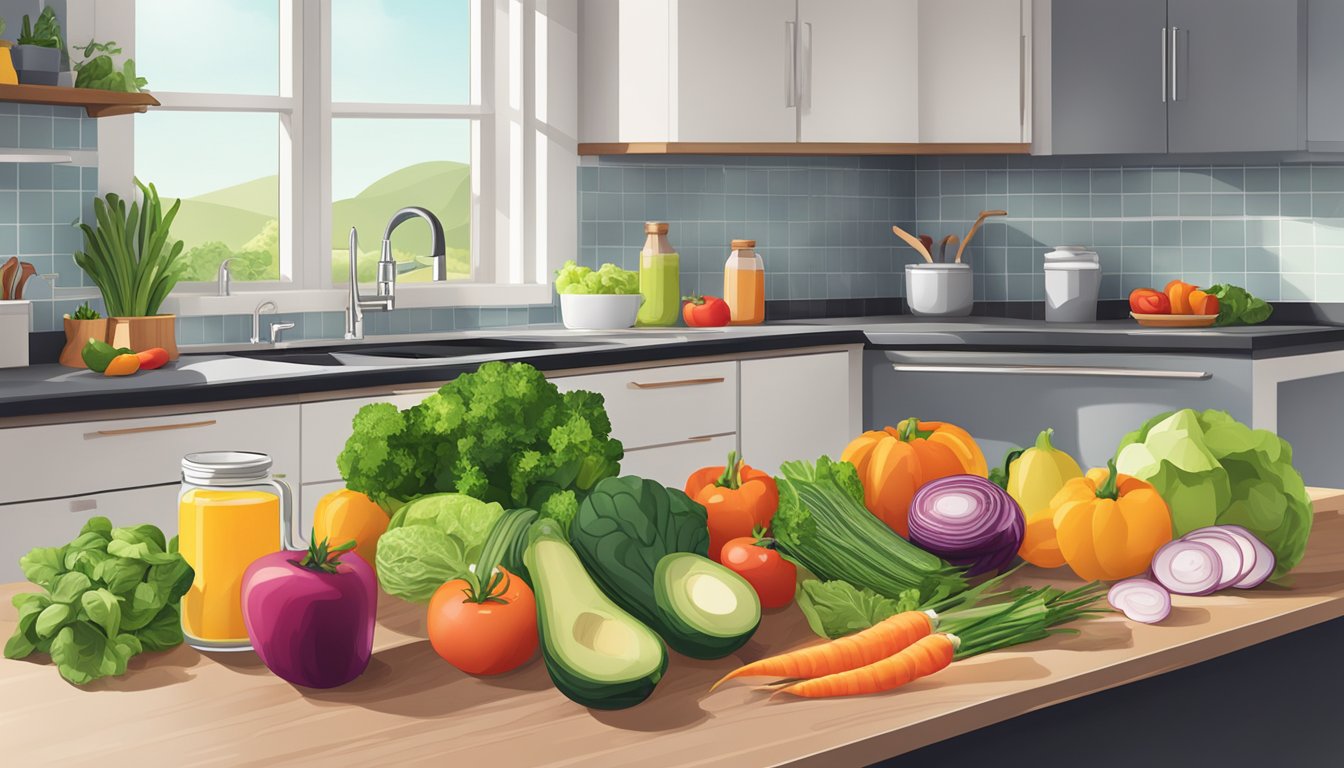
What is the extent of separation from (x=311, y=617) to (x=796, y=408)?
3310 millimetres

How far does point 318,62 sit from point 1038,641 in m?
3.53

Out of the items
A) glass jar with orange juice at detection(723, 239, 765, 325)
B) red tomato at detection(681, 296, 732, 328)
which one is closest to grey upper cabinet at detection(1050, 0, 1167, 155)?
glass jar with orange juice at detection(723, 239, 765, 325)

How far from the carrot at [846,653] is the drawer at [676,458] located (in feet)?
8.93

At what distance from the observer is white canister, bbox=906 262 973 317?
16.7ft

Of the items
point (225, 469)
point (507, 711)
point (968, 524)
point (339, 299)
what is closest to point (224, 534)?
point (225, 469)

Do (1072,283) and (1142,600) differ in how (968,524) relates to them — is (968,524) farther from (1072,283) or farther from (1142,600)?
(1072,283)

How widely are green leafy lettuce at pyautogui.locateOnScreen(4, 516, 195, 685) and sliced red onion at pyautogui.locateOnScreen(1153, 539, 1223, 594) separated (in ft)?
2.94

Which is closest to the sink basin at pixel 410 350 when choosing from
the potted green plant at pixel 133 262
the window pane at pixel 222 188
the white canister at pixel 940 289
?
the potted green plant at pixel 133 262

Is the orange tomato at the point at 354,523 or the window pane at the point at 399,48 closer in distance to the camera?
the orange tomato at the point at 354,523

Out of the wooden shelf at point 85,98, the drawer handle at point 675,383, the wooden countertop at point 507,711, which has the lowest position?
the wooden countertop at point 507,711

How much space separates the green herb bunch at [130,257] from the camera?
3.58 m

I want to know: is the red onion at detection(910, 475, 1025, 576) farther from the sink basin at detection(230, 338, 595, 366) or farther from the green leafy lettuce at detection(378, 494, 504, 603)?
the sink basin at detection(230, 338, 595, 366)

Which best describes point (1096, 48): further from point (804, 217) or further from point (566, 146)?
point (566, 146)

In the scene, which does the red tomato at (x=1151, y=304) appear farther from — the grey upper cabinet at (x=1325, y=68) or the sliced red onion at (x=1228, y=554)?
the sliced red onion at (x=1228, y=554)
